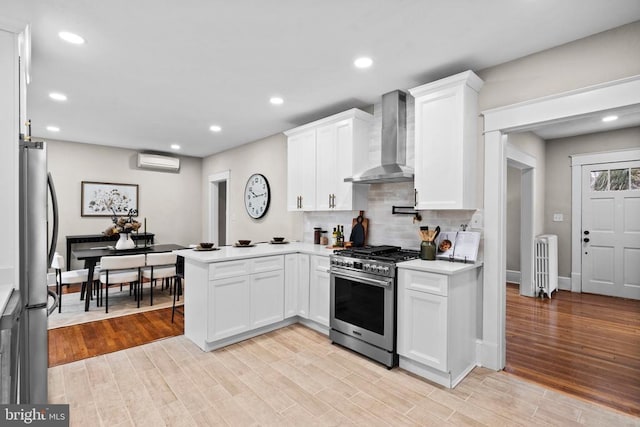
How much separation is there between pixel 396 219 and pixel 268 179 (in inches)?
103

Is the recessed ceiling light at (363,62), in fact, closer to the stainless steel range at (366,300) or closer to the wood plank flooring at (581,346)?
the stainless steel range at (366,300)

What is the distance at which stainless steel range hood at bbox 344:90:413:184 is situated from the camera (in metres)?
3.21

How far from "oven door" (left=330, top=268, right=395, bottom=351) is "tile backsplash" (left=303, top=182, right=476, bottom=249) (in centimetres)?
75

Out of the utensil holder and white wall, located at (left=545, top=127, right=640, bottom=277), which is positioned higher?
white wall, located at (left=545, top=127, right=640, bottom=277)

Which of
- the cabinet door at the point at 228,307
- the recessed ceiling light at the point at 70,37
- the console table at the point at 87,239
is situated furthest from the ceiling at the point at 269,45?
the console table at the point at 87,239

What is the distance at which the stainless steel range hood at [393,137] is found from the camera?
321cm

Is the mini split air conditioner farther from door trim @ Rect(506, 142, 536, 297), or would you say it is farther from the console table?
door trim @ Rect(506, 142, 536, 297)

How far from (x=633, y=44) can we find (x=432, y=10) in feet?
4.44

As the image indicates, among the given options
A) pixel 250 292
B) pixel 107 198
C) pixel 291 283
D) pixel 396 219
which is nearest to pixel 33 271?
pixel 250 292

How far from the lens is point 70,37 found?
232cm

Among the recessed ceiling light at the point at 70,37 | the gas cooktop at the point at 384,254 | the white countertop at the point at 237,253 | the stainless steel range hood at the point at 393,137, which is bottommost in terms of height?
the white countertop at the point at 237,253

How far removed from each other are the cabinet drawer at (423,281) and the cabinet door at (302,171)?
1.71 meters

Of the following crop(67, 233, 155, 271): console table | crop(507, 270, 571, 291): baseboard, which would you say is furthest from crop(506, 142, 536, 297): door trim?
crop(67, 233, 155, 271): console table

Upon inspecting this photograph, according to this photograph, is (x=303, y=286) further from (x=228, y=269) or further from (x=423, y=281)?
(x=423, y=281)
